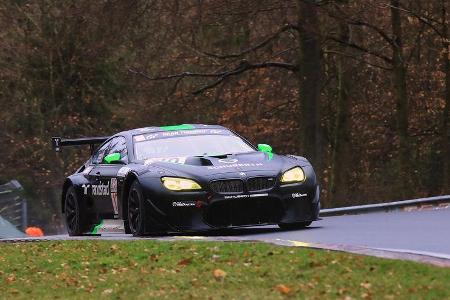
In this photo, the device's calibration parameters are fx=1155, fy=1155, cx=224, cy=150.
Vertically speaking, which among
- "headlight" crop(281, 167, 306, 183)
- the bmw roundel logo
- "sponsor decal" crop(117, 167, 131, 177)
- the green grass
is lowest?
the green grass

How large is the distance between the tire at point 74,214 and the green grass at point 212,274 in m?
3.00

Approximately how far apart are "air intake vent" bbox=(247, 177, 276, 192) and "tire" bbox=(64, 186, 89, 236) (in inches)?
128

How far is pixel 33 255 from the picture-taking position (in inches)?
Answer: 520

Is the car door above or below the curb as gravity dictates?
above

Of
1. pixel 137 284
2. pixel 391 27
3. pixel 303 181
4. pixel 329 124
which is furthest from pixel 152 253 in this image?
pixel 329 124

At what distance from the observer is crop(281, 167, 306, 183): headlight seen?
13992 millimetres

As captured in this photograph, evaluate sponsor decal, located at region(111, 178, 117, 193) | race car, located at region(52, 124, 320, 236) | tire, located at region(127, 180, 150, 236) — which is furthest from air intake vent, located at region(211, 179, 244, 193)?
sponsor decal, located at region(111, 178, 117, 193)

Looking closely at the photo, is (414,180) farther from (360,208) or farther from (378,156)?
(360,208)

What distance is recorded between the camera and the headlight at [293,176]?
45.9 ft

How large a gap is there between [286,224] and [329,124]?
2072 cm

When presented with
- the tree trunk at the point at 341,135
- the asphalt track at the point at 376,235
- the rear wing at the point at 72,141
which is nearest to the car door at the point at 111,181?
the asphalt track at the point at 376,235

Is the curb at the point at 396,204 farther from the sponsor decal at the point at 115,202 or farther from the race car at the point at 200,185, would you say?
the sponsor decal at the point at 115,202

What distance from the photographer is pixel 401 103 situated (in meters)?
31.2

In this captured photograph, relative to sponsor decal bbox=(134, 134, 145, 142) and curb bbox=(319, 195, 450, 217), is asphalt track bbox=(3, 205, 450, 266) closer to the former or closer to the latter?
curb bbox=(319, 195, 450, 217)
